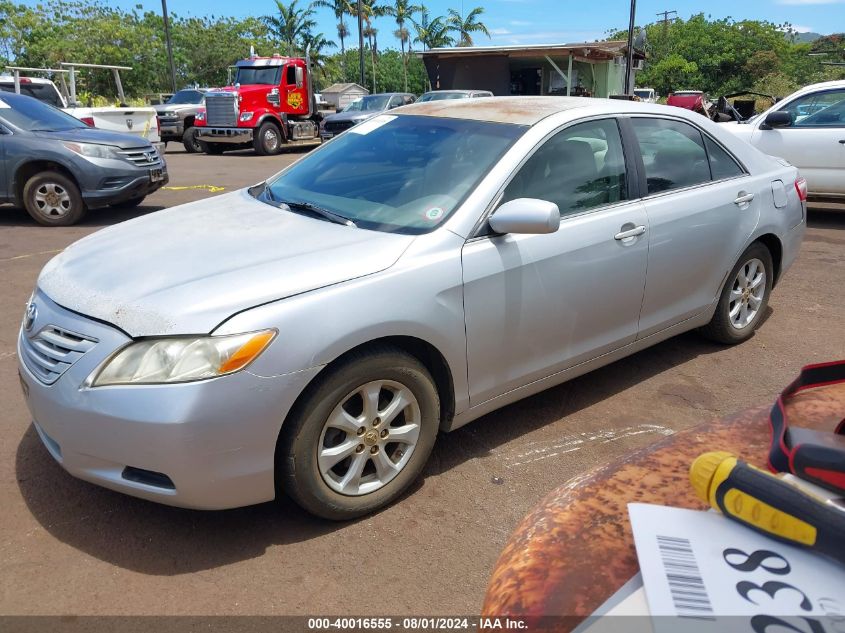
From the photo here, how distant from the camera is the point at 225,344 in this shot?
241cm

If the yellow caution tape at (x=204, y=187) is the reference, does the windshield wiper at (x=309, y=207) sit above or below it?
above

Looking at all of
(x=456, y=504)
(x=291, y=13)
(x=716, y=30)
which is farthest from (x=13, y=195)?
(x=716, y=30)

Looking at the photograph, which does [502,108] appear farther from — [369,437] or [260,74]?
[260,74]

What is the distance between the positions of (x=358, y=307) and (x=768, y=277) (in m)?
3.43

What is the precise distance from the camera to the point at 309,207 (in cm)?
347

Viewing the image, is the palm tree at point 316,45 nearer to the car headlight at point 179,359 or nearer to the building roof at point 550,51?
the building roof at point 550,51

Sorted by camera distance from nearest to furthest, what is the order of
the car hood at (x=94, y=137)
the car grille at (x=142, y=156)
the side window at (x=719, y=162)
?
the side window at (x=719, y=162)
the car hood at (x=94, y=137)
the car grille at (x=142, y=156)

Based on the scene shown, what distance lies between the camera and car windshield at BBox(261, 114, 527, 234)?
3205 mm

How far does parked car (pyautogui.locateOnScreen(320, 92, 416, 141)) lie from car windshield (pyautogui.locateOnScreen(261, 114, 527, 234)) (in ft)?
53.3

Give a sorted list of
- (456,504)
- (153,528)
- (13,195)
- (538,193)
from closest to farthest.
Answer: (153,528) < (456,504) < (538,193) < (13,195)

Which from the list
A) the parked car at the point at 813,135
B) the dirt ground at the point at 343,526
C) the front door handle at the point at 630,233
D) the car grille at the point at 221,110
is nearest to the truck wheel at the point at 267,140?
the car grille at the point at 221,110

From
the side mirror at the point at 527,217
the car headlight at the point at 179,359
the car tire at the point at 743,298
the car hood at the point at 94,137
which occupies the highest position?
the car hood at the point at 94,137

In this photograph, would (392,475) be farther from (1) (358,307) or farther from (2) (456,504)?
(1) (358,307)

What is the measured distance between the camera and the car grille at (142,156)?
9.00m
